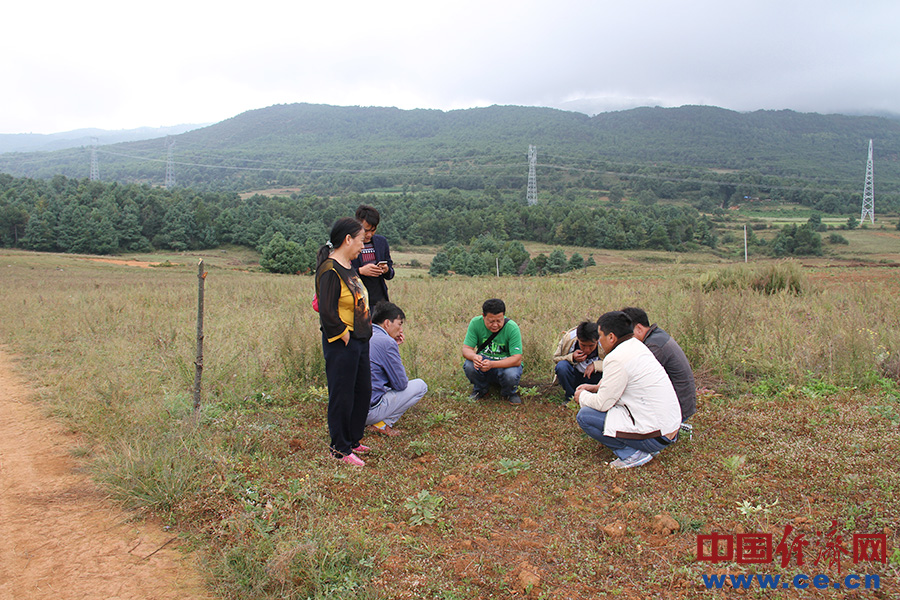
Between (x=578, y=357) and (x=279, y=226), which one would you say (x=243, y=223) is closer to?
(x=279, y=226)

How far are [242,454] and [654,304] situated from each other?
7798 mm

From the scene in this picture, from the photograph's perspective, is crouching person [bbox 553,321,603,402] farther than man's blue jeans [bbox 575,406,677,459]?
Yes

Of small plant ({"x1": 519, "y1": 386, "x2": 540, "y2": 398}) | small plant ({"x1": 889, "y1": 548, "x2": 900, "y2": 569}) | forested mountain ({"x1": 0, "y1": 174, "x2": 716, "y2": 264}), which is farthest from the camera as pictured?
forested mountain ({"x1": 0, "y1": 174, "x2": 716, "y2": 264})

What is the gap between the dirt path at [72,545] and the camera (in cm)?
282

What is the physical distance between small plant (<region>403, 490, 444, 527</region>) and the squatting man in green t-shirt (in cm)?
217

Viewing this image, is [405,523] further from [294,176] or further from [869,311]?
[294,176]

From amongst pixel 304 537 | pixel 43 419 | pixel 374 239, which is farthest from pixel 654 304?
pixel 43 419

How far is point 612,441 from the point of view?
4191mm

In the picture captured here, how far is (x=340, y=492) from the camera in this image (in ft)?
12.3

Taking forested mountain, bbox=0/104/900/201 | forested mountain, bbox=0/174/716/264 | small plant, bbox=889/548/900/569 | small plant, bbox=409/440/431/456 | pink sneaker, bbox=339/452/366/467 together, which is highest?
forested mountain, bbox=0/104/900/201

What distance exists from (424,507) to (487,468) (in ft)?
2.59

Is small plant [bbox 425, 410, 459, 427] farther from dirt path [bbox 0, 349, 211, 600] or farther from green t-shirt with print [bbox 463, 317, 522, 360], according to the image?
dirt path [bbox 0, 349, 211, 600]

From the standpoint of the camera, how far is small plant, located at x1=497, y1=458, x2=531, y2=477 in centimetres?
412

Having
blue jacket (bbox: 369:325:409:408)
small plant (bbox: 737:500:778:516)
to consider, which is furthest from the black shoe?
small plant (bbox: 737:500:778:516)
